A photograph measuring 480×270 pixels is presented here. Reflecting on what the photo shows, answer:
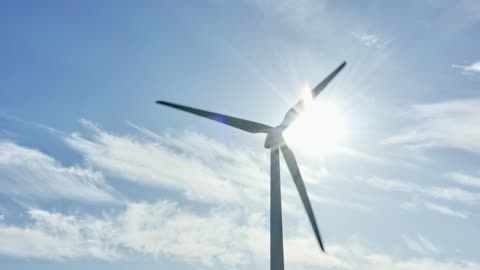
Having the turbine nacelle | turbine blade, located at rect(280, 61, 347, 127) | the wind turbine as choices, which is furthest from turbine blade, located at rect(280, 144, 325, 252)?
turbine blade, located at rect(280, 61, 347, 127)

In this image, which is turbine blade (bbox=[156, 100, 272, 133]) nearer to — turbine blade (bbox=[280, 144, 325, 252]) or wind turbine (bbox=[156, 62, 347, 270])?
wind turbine (bbox=[156, 62, 347, 270])

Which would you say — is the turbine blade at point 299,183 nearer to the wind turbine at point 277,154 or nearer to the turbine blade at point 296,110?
the wind turbine at point 277,154

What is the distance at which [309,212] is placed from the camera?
191 ft

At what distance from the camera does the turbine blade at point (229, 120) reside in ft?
205

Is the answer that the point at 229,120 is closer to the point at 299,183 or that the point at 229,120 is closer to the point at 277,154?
the point at 277,154

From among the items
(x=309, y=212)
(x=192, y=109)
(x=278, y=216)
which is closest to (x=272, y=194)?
(x=278, y=216)

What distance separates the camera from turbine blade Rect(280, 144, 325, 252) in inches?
2281

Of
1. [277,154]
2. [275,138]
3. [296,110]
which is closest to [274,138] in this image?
[275,138]

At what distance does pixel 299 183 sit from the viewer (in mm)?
59062

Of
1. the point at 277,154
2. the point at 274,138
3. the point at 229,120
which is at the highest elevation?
the point at 229,120

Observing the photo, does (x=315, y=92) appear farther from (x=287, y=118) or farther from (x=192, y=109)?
(x=192, y=109)

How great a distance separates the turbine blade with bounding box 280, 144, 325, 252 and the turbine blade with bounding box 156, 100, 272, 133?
15.4ft

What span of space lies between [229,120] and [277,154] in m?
9.26

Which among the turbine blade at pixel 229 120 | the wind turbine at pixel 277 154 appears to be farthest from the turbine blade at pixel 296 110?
the turbine blade at pixel 229 120
